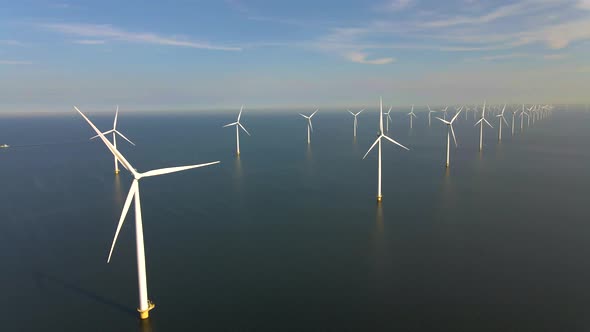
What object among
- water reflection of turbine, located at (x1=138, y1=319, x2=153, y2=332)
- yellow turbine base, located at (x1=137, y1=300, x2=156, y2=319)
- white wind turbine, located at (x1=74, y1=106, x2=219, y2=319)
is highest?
white wind turbine, located at (x1=74, y1=106, x2=219, y2=319)

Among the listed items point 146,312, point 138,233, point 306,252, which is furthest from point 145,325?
point 306,252

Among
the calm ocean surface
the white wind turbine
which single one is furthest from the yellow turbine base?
the calm ocean surface

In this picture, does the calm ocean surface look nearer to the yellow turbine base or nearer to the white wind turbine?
the yellow turbine base

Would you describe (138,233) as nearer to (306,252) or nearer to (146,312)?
(146,312)

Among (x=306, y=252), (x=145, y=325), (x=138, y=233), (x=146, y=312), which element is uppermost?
→ (x=138, y=233)

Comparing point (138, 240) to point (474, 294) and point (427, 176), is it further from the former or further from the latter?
point (427, 176)

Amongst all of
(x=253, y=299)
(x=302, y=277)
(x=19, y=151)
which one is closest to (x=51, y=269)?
(x=253, y=299)

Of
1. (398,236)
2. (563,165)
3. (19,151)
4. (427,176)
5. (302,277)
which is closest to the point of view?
(302,277)

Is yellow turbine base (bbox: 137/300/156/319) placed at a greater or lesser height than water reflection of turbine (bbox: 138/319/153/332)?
greater
